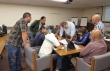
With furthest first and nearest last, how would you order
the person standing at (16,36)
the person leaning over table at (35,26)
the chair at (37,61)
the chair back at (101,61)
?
1. the person leaning over table at (35,26)
2. the person standing at (16,36)
3. the chair at (37,61)
4. the chair back at (101,61)

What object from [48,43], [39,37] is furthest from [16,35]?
[48,43]

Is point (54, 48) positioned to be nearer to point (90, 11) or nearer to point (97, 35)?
point (97, 35)

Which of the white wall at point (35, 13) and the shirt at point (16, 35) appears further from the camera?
the white wall at point (35, 13)

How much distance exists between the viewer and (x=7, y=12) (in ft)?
17.9

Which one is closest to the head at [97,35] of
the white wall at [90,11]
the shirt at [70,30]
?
the shirt at [70,30]

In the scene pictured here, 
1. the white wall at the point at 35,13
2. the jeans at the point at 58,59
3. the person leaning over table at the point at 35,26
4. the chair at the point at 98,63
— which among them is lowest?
the jeans at the point at 58,59

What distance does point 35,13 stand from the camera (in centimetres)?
608

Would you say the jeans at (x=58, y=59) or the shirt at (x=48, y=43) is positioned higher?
the shirt at (x=48, y=43)

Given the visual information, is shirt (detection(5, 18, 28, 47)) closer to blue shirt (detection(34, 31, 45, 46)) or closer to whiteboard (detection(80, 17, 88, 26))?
blue shirt (detection(34, 31, 45, 46))

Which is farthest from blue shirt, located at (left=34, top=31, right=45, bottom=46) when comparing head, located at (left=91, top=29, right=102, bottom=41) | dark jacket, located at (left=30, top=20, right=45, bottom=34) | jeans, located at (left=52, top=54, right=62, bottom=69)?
dark jacket, located at (left=30, top=20, right=45, bottom=34)

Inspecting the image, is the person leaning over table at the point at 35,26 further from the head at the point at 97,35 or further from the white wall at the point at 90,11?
the white wall at the point at 90,11

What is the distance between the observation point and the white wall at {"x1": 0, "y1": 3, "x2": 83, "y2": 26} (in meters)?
5.45

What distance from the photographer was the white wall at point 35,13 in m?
5.45

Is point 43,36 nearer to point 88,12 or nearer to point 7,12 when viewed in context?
point 7,12
